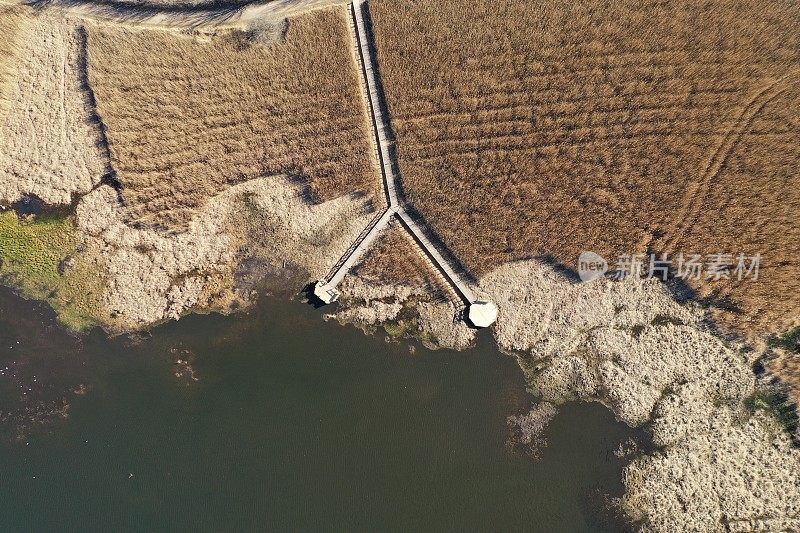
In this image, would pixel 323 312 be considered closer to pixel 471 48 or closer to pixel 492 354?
pixel 492 354

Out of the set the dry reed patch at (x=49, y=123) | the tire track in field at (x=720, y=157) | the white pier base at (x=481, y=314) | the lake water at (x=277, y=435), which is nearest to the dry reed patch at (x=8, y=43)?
the dry reed patch at (x=49, y=123)

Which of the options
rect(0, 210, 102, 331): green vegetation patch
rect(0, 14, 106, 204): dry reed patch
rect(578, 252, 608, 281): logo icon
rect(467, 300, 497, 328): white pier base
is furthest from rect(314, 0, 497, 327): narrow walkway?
rect(0, 14, 106, 204): dry reed patch

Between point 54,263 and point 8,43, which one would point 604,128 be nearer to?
point 54,263

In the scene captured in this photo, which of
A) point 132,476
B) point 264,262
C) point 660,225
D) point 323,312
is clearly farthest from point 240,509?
point 660,225

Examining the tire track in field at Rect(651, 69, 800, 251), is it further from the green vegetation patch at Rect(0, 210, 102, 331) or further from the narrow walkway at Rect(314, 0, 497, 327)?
the green vegetation patch at Rect(0, 210, 102, 331)

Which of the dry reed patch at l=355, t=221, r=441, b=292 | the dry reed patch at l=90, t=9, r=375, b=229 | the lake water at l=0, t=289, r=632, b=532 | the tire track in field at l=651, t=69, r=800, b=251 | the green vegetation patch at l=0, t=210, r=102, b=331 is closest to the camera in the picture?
the tire track in field at l=651, t=69, r=800, b=251

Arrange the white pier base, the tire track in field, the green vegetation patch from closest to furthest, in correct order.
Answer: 1. the tire track in field
2. the white pier base
3. the green vegetation patch

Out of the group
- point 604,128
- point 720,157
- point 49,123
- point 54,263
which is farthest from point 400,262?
point 49,123
